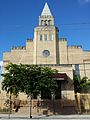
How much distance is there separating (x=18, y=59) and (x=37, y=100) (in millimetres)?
28069

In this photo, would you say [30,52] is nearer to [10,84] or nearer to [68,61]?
[68,61]

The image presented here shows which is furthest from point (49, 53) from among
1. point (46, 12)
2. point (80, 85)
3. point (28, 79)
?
point (28, 79)

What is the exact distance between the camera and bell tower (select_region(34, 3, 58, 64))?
187 feet

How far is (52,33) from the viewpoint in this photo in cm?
5978

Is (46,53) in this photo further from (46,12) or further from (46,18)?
(46,12)

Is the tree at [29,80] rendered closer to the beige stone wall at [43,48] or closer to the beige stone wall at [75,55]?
the beige stone wall at [43,48]

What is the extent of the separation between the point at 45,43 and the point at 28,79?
33.4 metres

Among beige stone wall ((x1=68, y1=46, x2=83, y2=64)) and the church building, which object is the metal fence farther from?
beige stone wall ((x1=68, y1=46, x2=83, y2=64))

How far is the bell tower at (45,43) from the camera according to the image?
187ft

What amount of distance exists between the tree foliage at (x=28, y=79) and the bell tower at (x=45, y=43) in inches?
1155

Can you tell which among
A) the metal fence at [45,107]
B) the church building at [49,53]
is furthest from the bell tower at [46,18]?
the metal fence at [45,107]

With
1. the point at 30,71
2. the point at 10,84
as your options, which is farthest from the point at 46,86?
the point at 10,84

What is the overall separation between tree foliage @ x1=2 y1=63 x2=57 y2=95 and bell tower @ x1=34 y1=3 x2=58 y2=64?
96.3 ft

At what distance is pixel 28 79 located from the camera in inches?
1017
